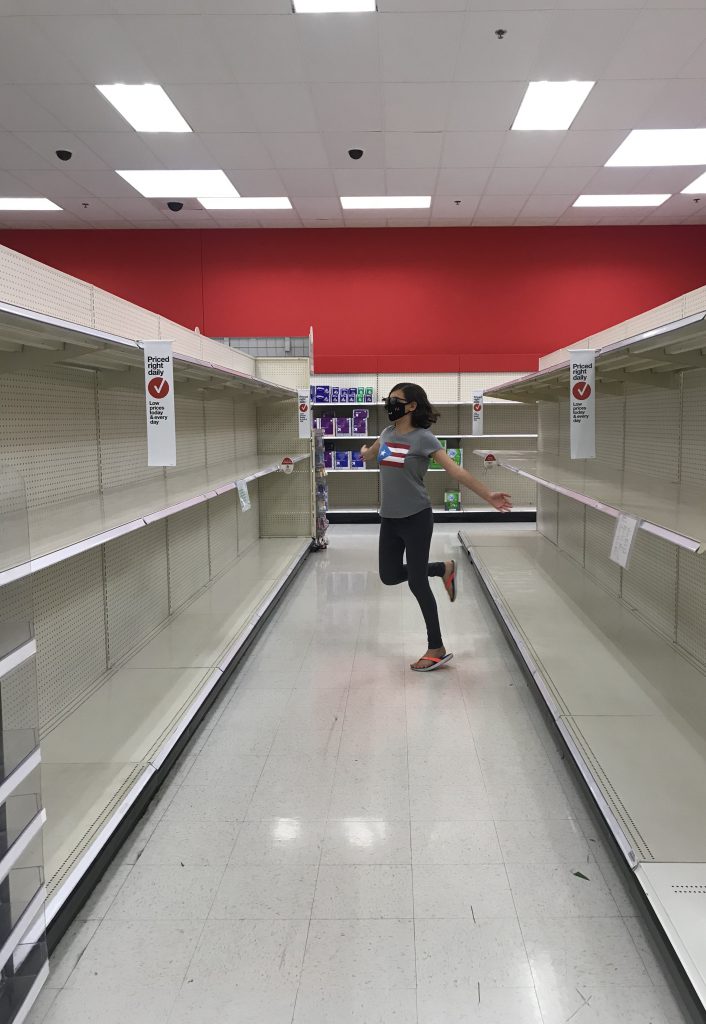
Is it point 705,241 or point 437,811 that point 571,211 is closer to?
point 705,241

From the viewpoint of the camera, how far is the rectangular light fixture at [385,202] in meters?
8.95

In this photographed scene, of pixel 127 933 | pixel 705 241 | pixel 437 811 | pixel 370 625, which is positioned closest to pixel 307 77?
pixel 370 625

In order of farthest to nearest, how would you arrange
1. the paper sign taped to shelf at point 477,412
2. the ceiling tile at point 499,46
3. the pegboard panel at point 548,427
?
the paper sign taped to shelf at point 477,412, the pegboard panel at point 548,427, the ceiling tile at point 499,46

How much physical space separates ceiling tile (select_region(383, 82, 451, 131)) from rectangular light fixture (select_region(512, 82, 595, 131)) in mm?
747

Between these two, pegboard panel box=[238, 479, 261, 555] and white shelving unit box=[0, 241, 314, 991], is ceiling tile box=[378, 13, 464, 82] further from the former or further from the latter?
pegboard panel box=[238, 479, 261, 555]

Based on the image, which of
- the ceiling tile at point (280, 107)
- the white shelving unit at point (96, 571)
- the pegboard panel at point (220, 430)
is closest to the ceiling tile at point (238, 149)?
the ceiling tile at point (280, 107)

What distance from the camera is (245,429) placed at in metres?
6.82

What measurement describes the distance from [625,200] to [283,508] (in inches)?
240

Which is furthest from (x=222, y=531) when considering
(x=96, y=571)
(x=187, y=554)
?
(x=96, y=571)

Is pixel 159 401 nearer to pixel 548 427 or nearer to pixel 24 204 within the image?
pixel 548 427

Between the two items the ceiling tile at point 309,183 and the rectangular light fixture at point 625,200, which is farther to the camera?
the rectangular light fixture at point 625,200

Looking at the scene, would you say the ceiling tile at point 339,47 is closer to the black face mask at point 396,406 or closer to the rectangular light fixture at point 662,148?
the rectangular light fixture at point 662,148

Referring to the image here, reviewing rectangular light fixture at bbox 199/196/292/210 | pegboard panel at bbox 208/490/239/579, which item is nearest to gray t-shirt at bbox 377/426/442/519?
pegboard panel at bbox 208/490/239/579

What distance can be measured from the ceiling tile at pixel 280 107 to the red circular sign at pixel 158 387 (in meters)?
4.68
